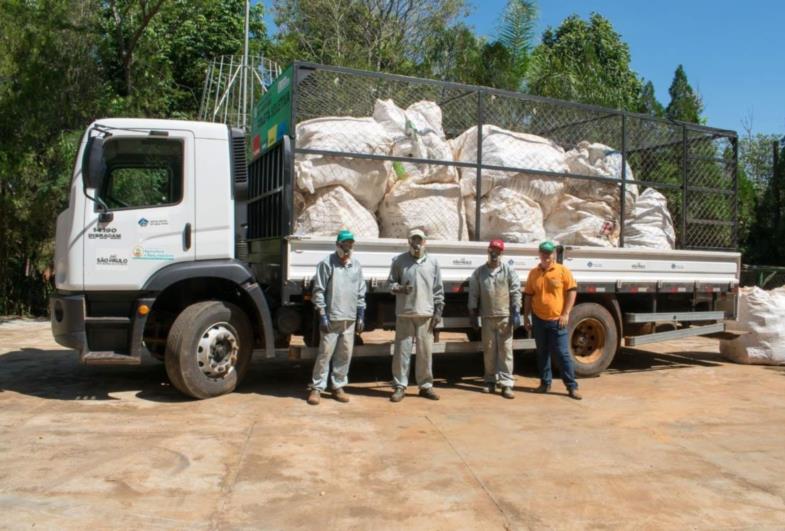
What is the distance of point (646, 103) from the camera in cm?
2677

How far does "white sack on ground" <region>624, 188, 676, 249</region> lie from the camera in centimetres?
876

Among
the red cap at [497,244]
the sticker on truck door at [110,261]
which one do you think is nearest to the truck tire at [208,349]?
the sticker on truck door at [110,261]

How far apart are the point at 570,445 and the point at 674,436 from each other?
3.36 feet

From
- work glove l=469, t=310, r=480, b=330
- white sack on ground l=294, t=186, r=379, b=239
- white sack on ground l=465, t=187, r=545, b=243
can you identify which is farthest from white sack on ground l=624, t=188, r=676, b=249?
white sack on ground l=294, t=186, r=379, b=239

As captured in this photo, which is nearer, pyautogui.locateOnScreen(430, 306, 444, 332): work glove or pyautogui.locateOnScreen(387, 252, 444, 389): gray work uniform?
pyautogui.locateOnScreen(387, 252, 444, 389): gray work uniform

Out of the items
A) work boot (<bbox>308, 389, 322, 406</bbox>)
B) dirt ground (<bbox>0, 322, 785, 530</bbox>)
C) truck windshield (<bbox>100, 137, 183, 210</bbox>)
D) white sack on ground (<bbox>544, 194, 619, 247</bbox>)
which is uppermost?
truck windshield (<bbox>100, 137, 183, 210</bbox>)

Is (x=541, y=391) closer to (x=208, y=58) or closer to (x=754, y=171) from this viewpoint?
(x=208, y=58)

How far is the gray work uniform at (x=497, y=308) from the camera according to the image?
740 centimetres

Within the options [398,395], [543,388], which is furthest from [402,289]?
[543,388]

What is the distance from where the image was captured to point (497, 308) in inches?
292

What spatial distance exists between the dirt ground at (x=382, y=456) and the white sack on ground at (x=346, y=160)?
85.0 inches

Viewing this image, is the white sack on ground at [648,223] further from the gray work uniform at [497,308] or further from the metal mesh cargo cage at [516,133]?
the gray work uniform at [497,308]

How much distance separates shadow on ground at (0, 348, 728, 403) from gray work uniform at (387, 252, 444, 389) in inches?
21.1

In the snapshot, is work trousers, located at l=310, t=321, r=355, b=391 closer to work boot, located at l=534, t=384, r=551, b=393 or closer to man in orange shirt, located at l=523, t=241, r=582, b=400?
man in orange shirt, located at l=523, t=241, r=582, b=400
